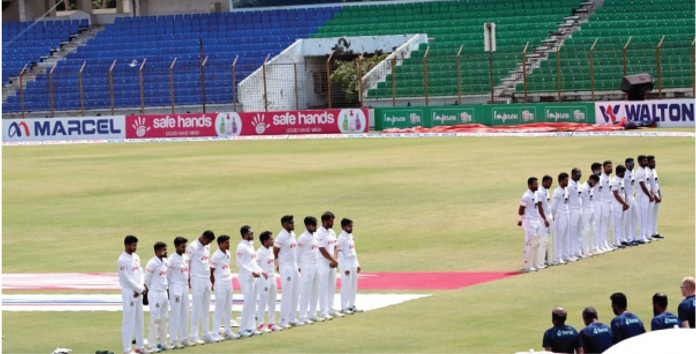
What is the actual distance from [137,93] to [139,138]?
5.62m

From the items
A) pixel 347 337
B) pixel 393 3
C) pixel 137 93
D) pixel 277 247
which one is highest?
pixel 393 3

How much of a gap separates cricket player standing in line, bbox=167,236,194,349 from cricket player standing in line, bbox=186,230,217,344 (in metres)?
0.22

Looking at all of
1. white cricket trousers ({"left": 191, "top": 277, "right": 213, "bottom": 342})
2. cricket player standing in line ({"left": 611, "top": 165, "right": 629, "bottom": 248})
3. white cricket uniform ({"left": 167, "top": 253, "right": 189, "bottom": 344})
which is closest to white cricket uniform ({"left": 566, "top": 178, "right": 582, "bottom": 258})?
cricket player standing in line ({"left": 611, "top": 165, "right": 629, "bottom": 248})

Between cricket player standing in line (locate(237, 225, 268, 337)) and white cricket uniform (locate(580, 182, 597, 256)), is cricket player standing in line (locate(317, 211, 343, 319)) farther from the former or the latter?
white cricket uniform (locate(580, 182, 597, 256))

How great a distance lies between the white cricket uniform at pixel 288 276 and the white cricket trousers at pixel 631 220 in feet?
31.5

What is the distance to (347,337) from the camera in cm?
1638

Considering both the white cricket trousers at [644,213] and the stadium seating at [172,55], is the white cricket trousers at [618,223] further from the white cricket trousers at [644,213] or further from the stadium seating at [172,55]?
the stadium seating at [172,55]

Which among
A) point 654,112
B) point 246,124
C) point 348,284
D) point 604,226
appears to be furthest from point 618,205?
point 246,124

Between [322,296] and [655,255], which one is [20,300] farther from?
[655,255]

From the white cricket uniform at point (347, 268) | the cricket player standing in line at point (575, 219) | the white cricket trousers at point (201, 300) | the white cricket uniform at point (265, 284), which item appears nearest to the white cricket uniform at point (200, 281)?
the white cricket trousers at point (201, 300)

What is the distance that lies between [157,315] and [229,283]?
4.06ft

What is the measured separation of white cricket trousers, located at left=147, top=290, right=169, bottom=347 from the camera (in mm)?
15875

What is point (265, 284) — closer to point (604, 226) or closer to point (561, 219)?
point (561, 219)

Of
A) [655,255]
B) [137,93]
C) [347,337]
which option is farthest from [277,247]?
[137,93]
